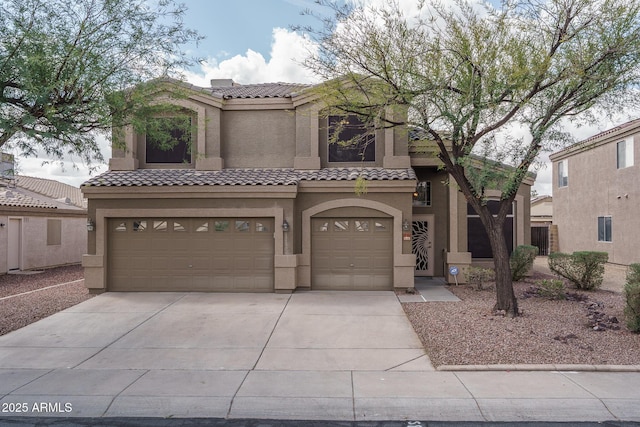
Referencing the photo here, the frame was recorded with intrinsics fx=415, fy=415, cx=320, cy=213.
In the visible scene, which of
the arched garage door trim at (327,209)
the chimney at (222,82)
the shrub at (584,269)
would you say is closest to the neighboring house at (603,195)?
the shrub at (584,269)

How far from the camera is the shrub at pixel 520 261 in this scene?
43.1 ft

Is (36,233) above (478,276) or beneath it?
above

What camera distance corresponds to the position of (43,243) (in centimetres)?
1716

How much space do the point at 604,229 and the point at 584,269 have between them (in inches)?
384

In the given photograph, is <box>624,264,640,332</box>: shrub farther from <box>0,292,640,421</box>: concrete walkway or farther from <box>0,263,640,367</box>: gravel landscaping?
<box>0,292,640,421</box>: concrete walkway

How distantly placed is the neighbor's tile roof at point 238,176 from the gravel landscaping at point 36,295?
10.4ft

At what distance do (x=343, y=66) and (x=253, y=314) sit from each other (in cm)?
586

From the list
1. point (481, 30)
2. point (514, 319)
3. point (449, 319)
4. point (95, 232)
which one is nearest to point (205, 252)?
point (95, 232)

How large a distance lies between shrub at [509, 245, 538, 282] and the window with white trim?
27.7 feet

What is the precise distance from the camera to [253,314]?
30.7 feet

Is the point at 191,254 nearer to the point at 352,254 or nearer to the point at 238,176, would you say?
the point at 238,176

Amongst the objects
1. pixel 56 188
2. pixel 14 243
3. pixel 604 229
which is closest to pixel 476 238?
pixel 604 229

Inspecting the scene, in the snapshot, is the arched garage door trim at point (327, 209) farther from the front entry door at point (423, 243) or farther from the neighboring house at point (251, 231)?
the front entry door at point (423, 243)

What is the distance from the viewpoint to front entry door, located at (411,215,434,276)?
46.2ft
